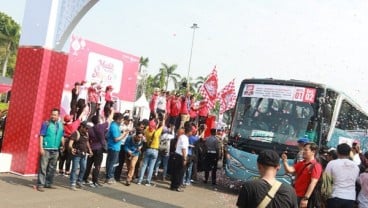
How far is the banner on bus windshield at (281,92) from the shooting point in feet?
41.4

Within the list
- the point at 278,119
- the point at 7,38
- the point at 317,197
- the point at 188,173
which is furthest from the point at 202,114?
the point at 7,38

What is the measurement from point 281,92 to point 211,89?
29.6 ft

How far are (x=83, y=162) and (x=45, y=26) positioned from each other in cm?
342

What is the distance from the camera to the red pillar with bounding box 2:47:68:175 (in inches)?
432

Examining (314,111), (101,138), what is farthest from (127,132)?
(314,111)

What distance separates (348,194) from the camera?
6691 millimetres

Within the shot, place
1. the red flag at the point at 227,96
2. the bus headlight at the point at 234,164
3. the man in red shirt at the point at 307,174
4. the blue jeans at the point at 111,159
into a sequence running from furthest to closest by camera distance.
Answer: the red flag at the point at 227,96, the bus headlight at the point at 234,164, the blue jeans at the point at 111,159, the man in red shirt at the point at 307,174

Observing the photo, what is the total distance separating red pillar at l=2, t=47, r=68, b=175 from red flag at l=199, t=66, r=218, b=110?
11147mm

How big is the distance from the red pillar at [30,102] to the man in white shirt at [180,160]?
10.9 feet

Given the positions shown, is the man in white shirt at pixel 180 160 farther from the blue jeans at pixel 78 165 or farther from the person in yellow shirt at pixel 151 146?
the blue jeans at pixel 78 165

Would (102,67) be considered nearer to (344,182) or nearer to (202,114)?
(202,114)

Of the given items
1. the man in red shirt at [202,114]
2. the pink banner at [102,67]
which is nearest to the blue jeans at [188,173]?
the pink banner at [102,67]

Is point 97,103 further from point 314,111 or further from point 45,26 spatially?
point 314,111

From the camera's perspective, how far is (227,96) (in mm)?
25609
